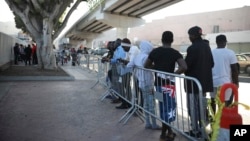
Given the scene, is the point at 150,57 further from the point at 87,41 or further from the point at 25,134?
the point at 87,41

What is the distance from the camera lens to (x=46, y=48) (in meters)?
17.9

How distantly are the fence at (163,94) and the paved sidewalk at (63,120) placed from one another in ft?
1.27

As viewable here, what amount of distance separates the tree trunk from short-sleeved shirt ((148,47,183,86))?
522 inches

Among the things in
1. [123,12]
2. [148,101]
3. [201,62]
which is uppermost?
[123,12]

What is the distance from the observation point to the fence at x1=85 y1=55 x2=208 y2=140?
4.57 metres

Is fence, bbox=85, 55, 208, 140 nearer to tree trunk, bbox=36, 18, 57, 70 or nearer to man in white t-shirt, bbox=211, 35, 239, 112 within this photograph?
man in white t-shirt, bbox=211, 35, 239, 112

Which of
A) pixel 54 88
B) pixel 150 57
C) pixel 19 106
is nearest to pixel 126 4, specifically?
pixel 54 88

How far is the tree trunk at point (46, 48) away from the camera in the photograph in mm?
17645

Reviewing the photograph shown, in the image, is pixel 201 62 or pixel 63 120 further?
pixel 63 120

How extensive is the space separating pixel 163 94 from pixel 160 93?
0.46 ft

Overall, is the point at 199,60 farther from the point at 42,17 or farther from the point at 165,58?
the point at 42,17

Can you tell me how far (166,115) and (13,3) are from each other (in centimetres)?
1447

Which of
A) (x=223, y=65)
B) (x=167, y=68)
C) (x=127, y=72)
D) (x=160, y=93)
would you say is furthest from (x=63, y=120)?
(x=223, y=65)

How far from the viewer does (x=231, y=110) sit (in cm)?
293
